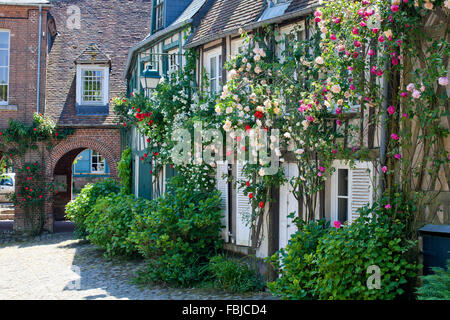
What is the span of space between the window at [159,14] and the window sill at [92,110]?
5.44 metres

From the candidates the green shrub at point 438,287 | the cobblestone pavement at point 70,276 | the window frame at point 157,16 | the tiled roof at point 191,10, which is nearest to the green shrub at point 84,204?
the cobblestone pavement at point 70,276

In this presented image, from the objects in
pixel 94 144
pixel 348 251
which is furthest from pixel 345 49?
pixel 94 144

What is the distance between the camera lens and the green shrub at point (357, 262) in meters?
5.78

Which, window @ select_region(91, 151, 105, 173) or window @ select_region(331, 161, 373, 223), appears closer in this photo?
window @ select_region(331, 161, 373, 223)

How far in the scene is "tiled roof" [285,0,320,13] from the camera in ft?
26.1

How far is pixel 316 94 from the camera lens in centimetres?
701

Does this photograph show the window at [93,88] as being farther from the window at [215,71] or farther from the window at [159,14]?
the window at [215,71]

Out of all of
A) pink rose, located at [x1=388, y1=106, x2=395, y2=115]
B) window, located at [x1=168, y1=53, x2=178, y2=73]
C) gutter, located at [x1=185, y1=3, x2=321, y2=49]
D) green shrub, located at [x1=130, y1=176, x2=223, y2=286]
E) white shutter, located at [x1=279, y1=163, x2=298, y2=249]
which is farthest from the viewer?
window, located at [x1=168, y1=53, x2=178, y2=73]

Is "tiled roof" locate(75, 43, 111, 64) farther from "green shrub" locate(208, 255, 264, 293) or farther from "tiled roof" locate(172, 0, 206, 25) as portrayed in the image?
"green shrub" locate(208, 255, 264, 293)

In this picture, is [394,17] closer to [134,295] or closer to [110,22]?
[134,295]

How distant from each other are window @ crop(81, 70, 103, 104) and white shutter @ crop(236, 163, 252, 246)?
1115 cm

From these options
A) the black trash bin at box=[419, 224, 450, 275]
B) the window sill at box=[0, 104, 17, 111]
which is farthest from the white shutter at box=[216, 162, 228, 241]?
the window sill at box=[0, 104, 17, 111]

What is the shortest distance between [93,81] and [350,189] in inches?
552
